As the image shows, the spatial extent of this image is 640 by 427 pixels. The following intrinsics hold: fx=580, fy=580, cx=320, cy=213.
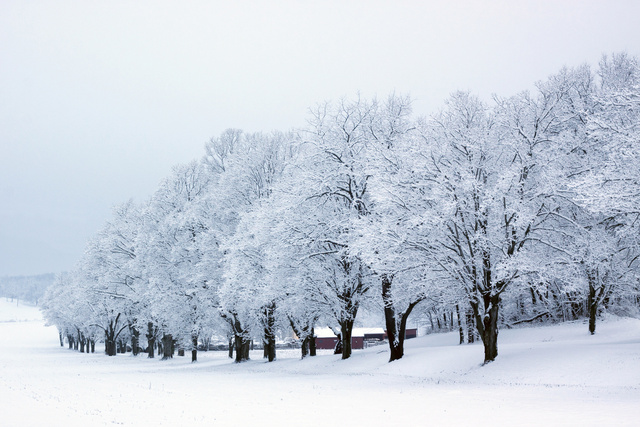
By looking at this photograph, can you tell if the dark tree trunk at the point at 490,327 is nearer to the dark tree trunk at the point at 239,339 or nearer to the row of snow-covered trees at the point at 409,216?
the row of snow-covered trees at the point at 409,216

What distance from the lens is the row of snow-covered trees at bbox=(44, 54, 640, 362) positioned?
889 inches

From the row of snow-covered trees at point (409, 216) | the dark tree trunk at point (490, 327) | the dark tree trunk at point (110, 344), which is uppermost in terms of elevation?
the row of snow-covered trees at point (409, 216)

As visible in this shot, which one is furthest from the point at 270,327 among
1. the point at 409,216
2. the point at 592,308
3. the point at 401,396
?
the point at 401,396

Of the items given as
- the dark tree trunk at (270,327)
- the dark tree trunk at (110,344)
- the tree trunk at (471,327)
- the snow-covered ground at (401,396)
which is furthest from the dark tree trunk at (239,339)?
the dark tree trunk at (110,344)

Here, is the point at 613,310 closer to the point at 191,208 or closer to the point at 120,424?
the point at 191,208

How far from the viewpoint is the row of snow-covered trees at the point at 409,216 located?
22578 mm

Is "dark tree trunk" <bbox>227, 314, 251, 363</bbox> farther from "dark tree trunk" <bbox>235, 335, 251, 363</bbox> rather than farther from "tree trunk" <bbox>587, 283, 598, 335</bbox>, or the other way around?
"tree trunk" <bbox>587, 283, 598, 335</bbox>

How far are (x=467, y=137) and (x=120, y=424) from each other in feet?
56.3

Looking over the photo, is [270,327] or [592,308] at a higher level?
[592,308]

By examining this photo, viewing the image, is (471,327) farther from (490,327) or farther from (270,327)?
(490,327)

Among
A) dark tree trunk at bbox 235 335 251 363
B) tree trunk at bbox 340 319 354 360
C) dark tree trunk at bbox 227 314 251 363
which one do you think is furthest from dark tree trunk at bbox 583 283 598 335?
dark tree trunk at bbox 235 335 251 363

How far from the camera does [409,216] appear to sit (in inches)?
936

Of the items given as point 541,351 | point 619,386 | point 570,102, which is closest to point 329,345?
point 570,102

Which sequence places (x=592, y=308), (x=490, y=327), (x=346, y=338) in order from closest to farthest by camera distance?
(x=490, y=327) < (x=592, y=308) < (x=346, y=338)
